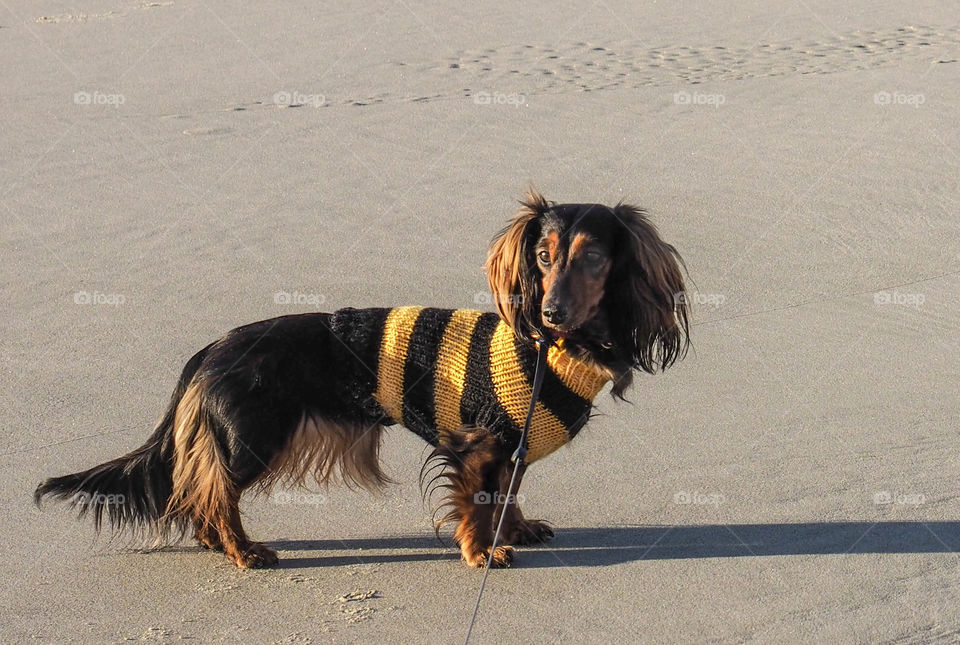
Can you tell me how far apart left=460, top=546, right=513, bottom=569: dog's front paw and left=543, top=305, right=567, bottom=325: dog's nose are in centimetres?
108

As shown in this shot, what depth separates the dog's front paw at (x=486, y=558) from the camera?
4559 mm

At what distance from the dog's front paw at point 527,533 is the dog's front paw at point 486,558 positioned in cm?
13

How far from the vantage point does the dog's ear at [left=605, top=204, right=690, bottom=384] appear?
4176 millimetres

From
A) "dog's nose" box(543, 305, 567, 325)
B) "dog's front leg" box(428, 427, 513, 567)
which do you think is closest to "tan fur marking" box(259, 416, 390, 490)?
"dog's front leg" box(428, 427, 513, 567)

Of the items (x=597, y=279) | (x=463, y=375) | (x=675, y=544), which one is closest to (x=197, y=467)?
(x=463, y=375)

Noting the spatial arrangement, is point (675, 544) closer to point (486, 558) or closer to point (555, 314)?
point (486, 558)

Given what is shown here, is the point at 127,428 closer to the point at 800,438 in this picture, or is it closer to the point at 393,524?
the point at 393,524

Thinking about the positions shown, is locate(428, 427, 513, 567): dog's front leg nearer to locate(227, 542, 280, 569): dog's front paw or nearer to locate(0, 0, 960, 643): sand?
locate(0, 0, 960, 643): sand

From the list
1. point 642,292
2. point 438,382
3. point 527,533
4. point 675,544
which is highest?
point 642,292

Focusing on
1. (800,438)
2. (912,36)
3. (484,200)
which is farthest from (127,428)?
(912,36)

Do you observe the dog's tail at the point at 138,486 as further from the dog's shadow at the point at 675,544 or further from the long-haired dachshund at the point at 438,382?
the dog's shadow at the point at 675,544

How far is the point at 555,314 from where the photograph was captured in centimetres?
399

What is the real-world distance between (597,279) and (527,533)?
1.17 m

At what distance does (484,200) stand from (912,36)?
705 centimetres
